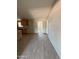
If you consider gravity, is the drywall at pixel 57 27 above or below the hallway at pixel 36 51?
above

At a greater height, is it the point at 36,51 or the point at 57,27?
the point at 57,27

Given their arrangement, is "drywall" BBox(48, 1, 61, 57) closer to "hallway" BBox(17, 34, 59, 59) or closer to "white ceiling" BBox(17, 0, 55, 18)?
"hallway" BBox(17, 34, 59, 59)

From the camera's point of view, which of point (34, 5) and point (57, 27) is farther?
point (34, 5)

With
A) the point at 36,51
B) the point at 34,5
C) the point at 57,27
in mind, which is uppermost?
the point at 34,5

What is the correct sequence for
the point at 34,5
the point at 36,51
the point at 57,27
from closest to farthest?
1. the point at 57,27
2. the point at 36,51
3. the point at 34,5

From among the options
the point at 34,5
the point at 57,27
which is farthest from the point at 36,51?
the point at 34,5

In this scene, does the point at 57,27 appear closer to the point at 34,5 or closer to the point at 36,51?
the point at 36,51

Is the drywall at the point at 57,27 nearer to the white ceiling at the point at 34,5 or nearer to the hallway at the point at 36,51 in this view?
the hallway at the point at 36,51

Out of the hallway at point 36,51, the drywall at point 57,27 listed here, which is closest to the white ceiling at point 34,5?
the drywall at point 57,27
